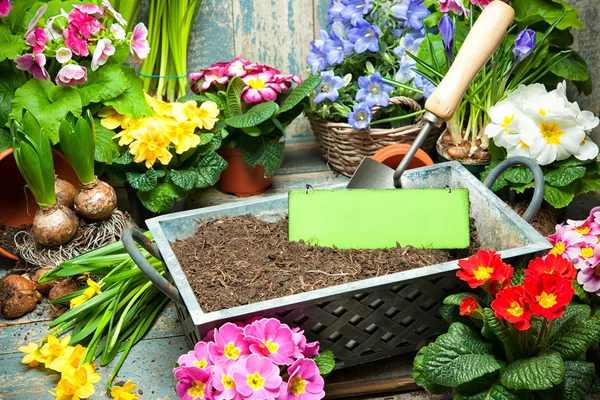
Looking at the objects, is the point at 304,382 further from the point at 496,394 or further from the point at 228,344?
the point at 496,394

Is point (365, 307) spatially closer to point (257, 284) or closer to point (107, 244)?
point (257, 284)

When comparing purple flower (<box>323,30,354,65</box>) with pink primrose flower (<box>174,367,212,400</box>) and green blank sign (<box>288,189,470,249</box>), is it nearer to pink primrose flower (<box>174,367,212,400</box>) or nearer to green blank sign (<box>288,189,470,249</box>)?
green blank sign (<box>288,189,470,249</box>)

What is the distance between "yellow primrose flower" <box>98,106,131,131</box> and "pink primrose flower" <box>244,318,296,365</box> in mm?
831

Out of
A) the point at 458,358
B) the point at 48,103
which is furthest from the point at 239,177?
the point at 458,358

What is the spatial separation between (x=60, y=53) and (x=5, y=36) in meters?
0.18

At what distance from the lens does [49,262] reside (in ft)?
5.45

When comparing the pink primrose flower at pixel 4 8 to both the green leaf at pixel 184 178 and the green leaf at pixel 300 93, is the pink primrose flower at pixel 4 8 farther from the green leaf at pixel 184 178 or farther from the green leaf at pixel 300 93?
the green leaf at pixel 300 93

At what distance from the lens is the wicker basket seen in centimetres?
194

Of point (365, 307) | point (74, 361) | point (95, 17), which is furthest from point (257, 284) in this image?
point (95, 17)

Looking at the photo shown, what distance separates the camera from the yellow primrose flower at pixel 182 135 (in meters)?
1.74

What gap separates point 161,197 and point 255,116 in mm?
330

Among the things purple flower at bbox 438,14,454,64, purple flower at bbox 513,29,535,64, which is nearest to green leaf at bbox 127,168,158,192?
purple flower at bbox 438,14,454,64

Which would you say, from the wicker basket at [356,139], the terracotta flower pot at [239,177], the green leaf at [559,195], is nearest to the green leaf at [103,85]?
the terracotta flower pot at [239,177]

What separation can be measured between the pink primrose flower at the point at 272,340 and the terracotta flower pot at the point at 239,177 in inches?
34.5
